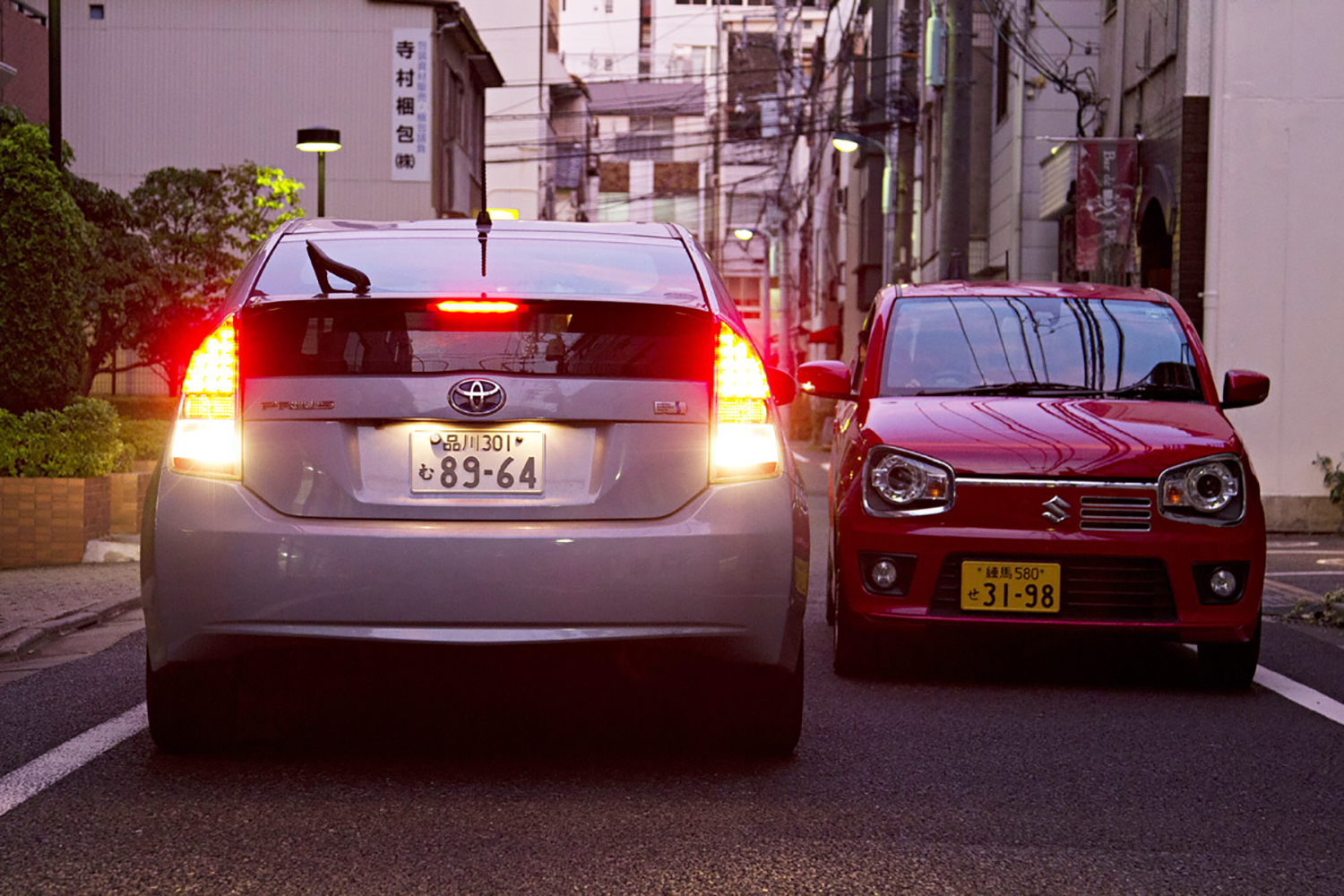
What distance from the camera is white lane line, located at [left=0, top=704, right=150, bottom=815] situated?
180 inches

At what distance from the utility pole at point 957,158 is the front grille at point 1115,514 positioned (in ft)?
31.3

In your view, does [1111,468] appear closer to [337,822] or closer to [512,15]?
[337,822]

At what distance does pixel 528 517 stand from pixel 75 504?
7416 mm

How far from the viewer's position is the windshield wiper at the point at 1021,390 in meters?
7.31

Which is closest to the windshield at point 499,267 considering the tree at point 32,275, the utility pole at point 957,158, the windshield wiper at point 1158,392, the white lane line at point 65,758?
the white lane line at point 65,758

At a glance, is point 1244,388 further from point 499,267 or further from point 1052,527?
point 499,267

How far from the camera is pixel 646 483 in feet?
15.0

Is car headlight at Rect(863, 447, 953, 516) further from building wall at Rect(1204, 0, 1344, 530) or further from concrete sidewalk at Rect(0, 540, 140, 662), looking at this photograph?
building wall at Rect(1204, 0, 1344, 530)

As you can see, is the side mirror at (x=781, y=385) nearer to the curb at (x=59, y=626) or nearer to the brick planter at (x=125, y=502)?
the curb at (x=59, y=626)

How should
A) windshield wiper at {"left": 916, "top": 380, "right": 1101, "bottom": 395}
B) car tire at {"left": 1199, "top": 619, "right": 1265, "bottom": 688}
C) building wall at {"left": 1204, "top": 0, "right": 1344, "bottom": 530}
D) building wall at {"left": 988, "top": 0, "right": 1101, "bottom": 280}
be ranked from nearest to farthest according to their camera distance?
1. car tire at {"left": 1199, "top": 619, "right": 1265, "bottom": 688}
2. windshield wiper at {"left": 916, "top": 380, "right": 1101, "bottom": 395}
3. building wall at {"left": 1204, "top": 0, "right": 1344, "bottom": 530}
4. building wall at {"left": 988, "top": 0, "right": 1101, "bottom": 280}

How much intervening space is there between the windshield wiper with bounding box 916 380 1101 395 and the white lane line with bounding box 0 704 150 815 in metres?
3.58

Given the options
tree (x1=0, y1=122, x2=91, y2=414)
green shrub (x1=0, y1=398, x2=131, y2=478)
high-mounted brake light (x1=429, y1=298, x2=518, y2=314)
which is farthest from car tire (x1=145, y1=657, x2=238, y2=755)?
tree (x1=0, y1=122, x2=91, y2=414)

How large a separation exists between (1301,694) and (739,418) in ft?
10.6

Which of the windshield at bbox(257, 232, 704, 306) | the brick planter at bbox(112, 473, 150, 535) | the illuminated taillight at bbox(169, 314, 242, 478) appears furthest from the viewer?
the brick planter at bbox(112, 473, 150, 535)
